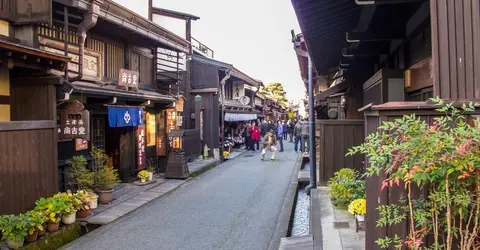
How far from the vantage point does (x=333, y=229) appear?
798cm

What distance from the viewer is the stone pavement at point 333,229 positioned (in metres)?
6.98

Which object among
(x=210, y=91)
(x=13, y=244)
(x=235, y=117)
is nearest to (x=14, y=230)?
(x=13, y=244)

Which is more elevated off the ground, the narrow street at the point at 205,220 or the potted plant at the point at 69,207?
the potted plant at the point at 69,207

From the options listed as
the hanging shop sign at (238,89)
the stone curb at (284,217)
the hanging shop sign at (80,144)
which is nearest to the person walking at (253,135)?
the hanging shop sign at (238,89)

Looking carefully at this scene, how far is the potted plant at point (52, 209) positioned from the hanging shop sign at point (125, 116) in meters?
5.11

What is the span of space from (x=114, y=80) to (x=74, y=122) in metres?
4.02

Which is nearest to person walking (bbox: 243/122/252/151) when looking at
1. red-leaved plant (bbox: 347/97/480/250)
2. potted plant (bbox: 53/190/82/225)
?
potted plant (bbox: 53/190/82/225)

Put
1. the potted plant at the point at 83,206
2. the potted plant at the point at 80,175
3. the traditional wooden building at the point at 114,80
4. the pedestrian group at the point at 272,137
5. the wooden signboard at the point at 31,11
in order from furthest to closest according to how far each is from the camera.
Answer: the pedestrian group at the point at 272,137, the potted plant at the point at 80,175, the traditional wooden building at the point at 114,80, the potted plant at the point at 83,206, the wooden signboard at the point at 31,11

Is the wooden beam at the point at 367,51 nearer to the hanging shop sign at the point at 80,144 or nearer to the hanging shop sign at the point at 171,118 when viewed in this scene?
the hanging shop sign at the point at 80,144

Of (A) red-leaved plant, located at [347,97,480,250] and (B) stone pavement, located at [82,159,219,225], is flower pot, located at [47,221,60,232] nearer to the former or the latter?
(B) stone pavement, located at [82,159,219,225]

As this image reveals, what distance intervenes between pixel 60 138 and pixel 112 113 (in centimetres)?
285

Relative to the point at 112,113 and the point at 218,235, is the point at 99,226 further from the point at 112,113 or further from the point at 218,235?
the point at 112,113

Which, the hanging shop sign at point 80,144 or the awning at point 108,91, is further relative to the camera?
the hanging shop sign at point 80,144

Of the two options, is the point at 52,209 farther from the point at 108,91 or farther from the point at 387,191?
the point at 387,191
